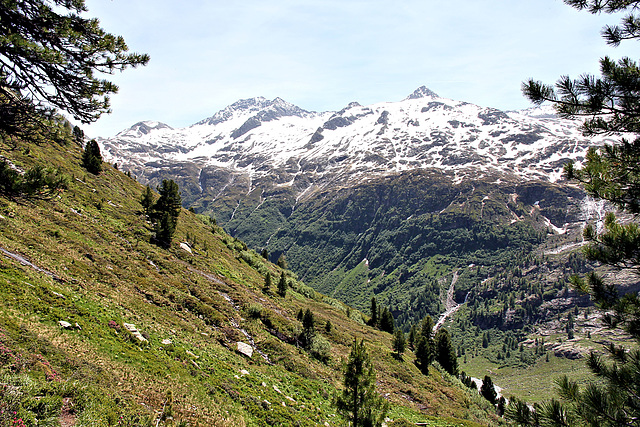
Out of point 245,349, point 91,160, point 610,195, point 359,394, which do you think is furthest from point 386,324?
point 610,195

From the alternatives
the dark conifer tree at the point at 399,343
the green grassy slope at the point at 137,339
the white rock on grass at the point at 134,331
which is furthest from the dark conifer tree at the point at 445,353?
the white rock on grass at the point at 134,331

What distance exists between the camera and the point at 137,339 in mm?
20266

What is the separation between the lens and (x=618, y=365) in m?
9.24

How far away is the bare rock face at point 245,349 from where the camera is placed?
97.9ft

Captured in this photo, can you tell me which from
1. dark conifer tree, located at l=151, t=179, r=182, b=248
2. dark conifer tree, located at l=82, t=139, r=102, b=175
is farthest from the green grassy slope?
dark conifer tree, located at l=82, t=139, r=102, b=175

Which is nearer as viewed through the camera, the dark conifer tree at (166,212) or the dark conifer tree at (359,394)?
the dark conifer tree at (359,394)

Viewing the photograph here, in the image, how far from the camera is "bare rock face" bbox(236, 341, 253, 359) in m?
29.9

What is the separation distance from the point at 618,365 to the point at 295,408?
69.7ft

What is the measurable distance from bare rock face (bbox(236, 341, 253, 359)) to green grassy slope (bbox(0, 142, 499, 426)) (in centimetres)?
81

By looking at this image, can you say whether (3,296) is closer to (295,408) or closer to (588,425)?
(295,408)

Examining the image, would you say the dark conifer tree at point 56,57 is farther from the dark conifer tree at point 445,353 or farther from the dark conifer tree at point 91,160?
the dark conifer tree at point 445,353

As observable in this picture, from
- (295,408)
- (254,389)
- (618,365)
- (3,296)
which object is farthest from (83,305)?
(618,365)

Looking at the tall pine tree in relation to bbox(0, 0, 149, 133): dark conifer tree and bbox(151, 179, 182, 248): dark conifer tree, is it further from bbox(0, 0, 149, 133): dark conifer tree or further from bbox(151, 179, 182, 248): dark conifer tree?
bbox(151, 179, 182, 248): dark conifer tree

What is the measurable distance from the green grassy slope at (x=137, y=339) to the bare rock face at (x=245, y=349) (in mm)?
811
